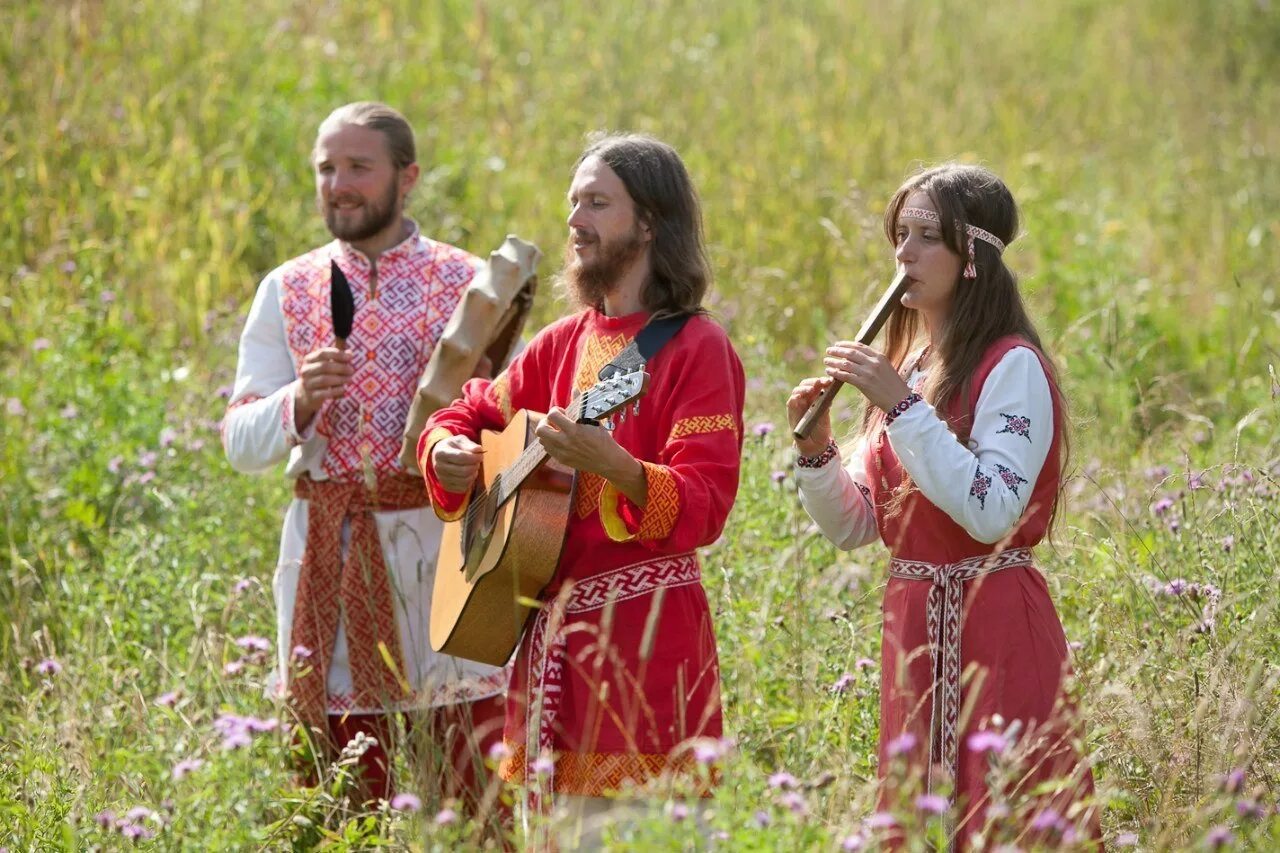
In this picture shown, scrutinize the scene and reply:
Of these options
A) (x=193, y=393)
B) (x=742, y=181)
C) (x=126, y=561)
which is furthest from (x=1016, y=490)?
(x=742, y=181)

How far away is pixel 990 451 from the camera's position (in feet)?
8.86

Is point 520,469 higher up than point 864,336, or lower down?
lower down

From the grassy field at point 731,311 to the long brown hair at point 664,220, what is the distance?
731 mm

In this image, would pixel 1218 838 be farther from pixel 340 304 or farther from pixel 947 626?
pixel 340 304

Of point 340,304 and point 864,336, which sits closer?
point 864,336

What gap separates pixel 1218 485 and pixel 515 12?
664 centimetres

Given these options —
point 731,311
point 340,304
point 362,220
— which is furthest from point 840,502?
point 731,311

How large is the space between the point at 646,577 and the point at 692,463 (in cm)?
25

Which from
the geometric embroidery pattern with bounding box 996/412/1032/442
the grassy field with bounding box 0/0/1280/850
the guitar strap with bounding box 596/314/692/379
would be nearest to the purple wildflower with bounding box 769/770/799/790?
the grassy field with bounding box 0/0/1280/850

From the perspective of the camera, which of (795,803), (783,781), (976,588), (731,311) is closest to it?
(795,803)

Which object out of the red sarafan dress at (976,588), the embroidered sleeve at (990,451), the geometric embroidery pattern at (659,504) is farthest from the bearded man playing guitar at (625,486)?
the embroidered sleeve at (990,451)

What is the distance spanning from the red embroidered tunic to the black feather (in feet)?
2.18

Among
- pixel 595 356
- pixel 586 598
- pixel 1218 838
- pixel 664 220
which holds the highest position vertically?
pixel 664 220

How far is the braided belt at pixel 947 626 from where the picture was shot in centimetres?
271
